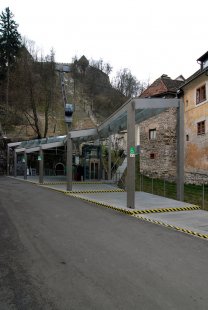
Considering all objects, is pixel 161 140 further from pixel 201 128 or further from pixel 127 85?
pixel 127 85

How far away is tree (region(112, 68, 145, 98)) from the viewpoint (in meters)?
69.2

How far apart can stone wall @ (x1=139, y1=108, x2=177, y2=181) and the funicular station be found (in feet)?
12.7

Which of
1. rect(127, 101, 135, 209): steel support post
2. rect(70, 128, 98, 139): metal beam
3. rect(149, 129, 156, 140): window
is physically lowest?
rect(127, 101, 135, 209): steel support post

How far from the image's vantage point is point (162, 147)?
29359mm

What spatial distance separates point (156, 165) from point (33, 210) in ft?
64.0

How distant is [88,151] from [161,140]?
7.14 m

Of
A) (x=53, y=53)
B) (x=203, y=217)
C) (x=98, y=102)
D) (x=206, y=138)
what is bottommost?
(x=203, y=217)

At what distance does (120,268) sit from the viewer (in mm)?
5531

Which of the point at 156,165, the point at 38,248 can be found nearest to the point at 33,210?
the point at 38,248

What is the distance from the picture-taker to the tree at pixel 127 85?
2726 inches

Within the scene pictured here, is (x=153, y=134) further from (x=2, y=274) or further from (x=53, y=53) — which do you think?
(x=53, y=53)

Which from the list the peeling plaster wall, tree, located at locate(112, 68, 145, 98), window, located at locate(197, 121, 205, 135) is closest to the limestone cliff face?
tree, located at locate(112, 68, 145, 98)

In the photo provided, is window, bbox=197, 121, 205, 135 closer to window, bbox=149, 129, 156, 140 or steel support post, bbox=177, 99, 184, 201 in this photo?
window, bbox=149, 129, 156, 140

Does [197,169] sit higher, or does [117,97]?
[117,97]
